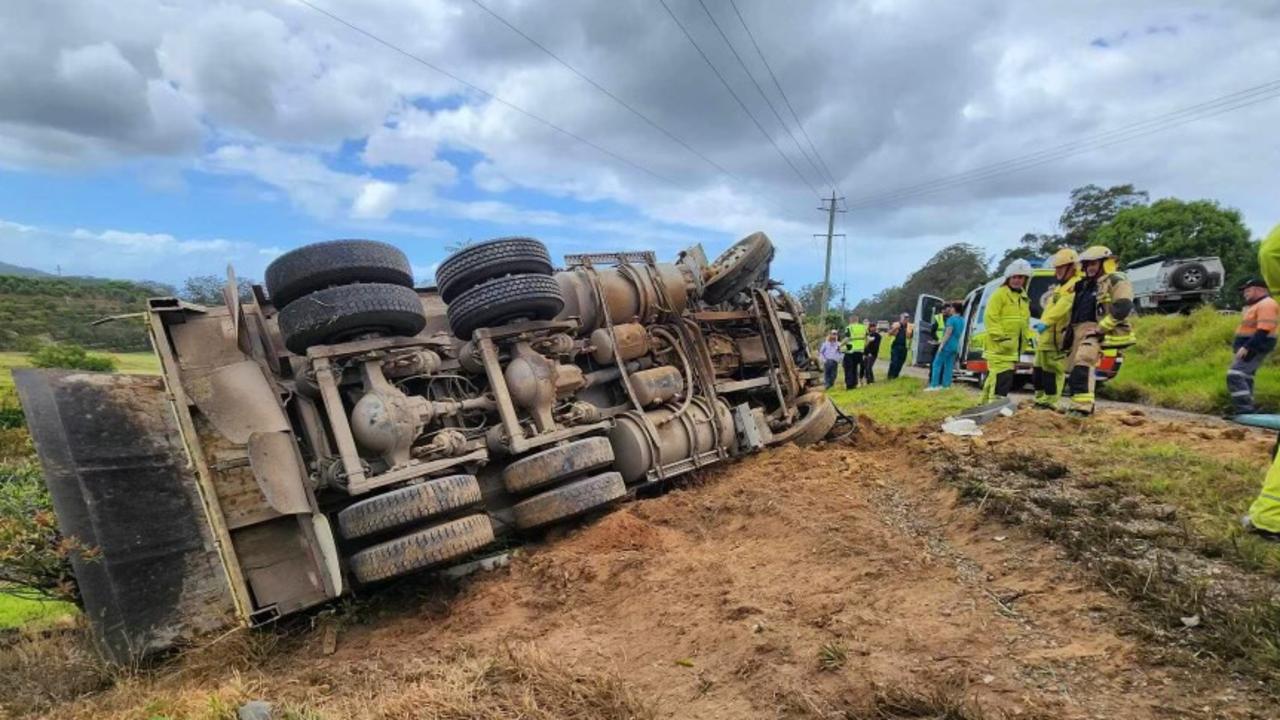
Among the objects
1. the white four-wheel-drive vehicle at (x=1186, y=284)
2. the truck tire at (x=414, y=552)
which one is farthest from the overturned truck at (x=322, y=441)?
the white four-wheel-drive vehicle at (x=1186, y=284)

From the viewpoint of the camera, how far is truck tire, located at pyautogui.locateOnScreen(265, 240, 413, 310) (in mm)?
3770

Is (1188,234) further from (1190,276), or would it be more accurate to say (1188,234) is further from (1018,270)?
(1018,270)

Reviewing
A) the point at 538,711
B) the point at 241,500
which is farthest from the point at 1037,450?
the point at 241,500

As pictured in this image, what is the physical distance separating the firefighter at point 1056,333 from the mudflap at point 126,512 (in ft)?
22.2

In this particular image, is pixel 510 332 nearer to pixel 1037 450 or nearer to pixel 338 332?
pixel 338 332

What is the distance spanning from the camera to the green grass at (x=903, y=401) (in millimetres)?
8312

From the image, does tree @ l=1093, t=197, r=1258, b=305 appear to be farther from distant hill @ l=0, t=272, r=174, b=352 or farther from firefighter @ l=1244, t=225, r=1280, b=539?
distant hill @ l=0, t=272, r=174, b=352

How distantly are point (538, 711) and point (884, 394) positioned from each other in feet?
35.3

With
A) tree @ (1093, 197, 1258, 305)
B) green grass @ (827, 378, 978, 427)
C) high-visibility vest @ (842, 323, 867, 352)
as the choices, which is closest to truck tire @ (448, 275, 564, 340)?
green grass @ (827, 378, 978, 427)

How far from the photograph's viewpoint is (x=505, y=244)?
4.40 m

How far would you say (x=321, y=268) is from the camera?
3.76 meters

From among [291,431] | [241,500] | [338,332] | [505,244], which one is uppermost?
[505,244]

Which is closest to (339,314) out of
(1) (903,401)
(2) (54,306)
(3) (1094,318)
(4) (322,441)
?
(4) (322,441)

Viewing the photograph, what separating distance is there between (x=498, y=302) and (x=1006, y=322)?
5.23 metres
